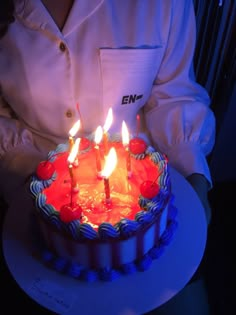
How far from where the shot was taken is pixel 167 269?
758 mm

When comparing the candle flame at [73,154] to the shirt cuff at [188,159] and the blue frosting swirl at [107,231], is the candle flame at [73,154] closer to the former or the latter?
the blue frosting swirl at [107,231]

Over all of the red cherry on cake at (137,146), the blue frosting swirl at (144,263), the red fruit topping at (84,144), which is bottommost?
the blue frosting swirl at (144,263)

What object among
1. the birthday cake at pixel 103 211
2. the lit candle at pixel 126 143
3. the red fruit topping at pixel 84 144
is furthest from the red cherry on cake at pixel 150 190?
the red fruit topping at pixel 84 144

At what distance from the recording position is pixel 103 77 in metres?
0.95

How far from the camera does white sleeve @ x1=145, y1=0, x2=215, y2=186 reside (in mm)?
989

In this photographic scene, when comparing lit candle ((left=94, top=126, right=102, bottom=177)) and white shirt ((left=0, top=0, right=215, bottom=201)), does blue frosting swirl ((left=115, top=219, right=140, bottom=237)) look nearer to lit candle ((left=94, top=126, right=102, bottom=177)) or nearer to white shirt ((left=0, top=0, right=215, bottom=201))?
lit candle ((left=94, top=126, right=102, bottom=177))

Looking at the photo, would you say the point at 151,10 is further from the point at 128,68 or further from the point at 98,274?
the point at 98,274

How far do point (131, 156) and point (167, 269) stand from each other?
0.30 metres

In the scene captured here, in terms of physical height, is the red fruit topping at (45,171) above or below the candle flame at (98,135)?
below

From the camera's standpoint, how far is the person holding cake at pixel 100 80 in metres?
0.89

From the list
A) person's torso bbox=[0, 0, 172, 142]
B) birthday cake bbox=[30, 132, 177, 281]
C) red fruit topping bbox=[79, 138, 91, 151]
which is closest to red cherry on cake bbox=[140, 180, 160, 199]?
birthday cake bbox=[30, 132, 177, 281]

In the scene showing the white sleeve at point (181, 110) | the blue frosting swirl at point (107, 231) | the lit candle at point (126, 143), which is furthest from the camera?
the white sleeve at point (181, 110)

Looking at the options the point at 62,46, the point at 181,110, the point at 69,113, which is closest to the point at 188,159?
the point at 181,110

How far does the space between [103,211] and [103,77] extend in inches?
15.5
